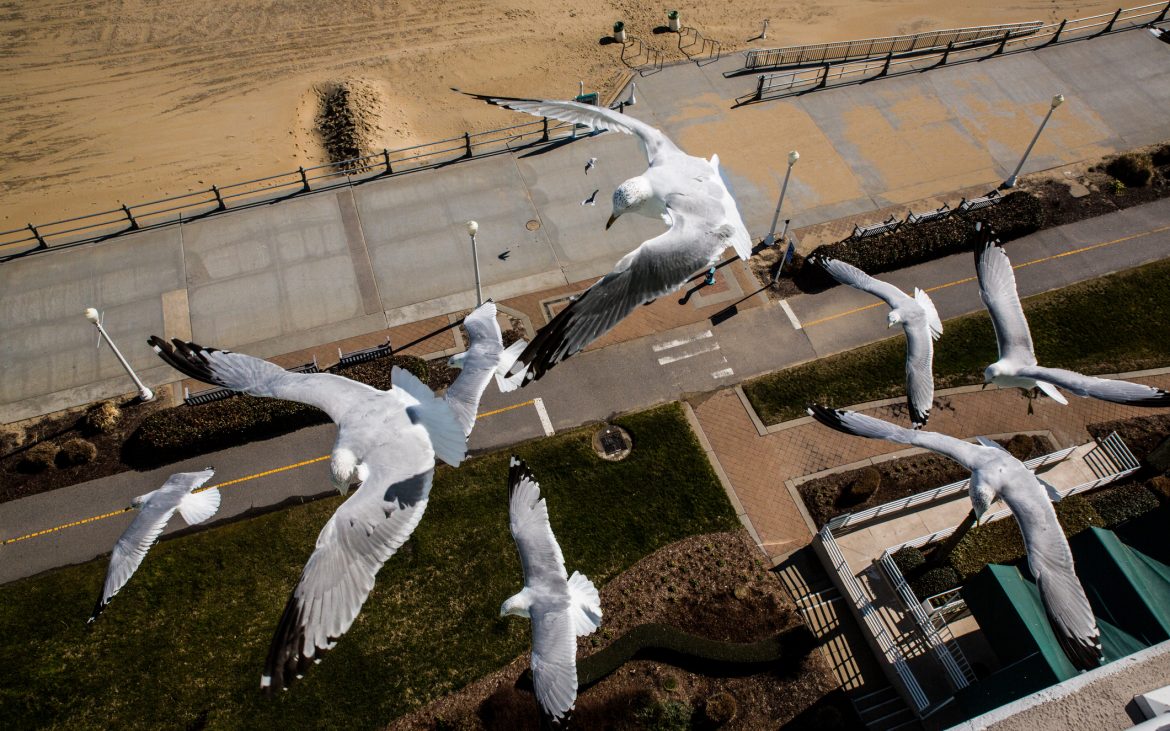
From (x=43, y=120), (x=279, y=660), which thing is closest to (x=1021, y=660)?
(x=279, y=660)

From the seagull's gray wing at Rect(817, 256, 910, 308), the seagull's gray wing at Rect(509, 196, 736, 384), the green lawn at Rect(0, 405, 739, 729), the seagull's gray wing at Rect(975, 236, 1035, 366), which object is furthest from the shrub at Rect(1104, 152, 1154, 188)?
the seagull's gray wing at Rect(509, 196, 736, 384)

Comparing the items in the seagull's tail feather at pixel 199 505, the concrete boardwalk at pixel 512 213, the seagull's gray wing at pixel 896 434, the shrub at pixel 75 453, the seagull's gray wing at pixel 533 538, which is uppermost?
the seagull's gray wing at pixel 896 434

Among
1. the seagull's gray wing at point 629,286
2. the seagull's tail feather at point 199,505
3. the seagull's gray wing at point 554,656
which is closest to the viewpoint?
the seagull's gray wing at point 629,286

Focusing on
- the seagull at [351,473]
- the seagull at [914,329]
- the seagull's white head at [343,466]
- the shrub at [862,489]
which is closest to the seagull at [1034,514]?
the seagull at [914,329]

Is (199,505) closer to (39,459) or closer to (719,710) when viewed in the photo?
(39,459)

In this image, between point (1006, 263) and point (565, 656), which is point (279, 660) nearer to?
point (565, 656)

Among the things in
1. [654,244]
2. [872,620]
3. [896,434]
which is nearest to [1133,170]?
[896,434]

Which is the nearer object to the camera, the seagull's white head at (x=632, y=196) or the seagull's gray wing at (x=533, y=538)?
the seagull's white head at (x=632, y=196)

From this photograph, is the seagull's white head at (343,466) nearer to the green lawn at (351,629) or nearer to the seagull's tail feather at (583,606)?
the seagull's tail feather at (583,606)
